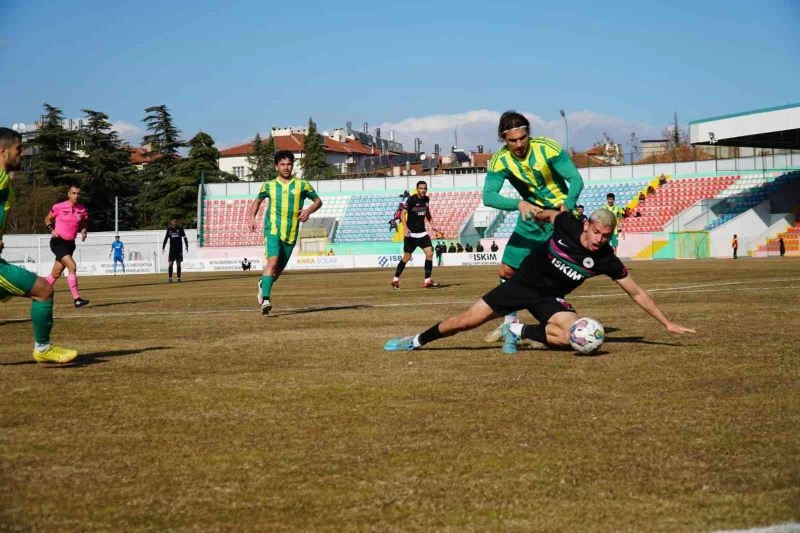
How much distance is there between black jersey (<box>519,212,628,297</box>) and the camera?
880cm

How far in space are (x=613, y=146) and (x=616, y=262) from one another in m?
115

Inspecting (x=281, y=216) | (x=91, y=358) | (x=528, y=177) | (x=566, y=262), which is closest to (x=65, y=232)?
(x=281, y=216)

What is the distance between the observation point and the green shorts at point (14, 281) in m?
8.57

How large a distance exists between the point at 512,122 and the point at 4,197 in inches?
194

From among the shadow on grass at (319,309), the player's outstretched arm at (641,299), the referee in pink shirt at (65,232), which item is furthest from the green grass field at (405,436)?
the referee in pink shirt at (65,232)

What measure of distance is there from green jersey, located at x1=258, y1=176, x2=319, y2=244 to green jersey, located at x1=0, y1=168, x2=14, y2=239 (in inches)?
275

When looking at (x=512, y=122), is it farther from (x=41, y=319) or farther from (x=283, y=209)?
(x=283, y=209)

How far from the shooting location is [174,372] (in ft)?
27.4

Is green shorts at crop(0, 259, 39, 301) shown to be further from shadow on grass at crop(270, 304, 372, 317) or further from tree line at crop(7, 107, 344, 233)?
tree line at crop(7, 107, 344, 233)

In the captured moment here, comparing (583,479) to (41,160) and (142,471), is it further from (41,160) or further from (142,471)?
(41,160)

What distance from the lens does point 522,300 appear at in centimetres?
904

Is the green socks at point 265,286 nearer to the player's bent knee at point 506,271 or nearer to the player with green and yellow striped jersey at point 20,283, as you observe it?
the player's bent knee at point 506,271

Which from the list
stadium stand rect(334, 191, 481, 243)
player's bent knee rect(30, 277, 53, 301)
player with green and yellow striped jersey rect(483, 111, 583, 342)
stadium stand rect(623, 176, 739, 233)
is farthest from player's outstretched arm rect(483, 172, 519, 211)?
stadium stand rect(334, 191, 481, 243)

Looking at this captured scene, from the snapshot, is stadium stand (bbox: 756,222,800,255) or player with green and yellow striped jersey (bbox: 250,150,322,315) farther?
stadium stand (bbox: 756,222,800,255)
